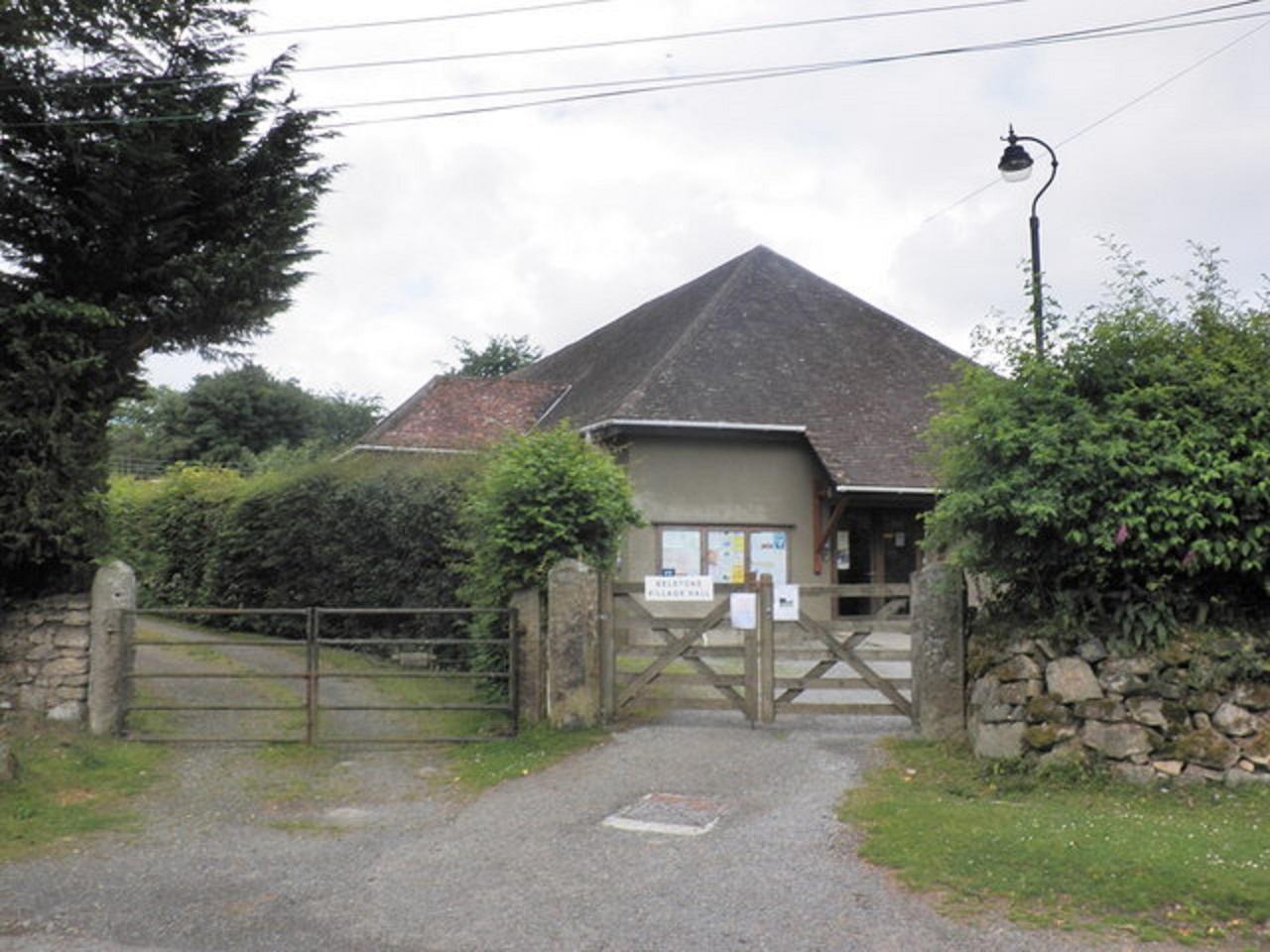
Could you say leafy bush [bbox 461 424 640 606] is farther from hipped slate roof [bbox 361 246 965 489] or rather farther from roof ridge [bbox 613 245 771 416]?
roof ridge [bbox 613 245 771 416]

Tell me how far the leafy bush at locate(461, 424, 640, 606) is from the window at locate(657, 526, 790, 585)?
8.06 metres

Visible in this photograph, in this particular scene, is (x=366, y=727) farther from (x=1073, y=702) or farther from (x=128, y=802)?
(x=1073, y=702)

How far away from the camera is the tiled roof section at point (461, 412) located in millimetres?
21609

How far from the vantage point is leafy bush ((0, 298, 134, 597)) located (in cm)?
1032

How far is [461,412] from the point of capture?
77.1 ft

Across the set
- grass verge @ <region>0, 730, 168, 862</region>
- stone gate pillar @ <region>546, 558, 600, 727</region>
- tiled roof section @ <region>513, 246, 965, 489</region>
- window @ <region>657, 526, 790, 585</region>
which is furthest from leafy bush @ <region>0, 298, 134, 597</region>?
window @ <region>657, 526, 790, 585</region>

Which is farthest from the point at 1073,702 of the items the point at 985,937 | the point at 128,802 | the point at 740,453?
the point at 740,453

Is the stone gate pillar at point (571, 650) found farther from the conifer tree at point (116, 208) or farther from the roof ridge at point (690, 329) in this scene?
the roof ridge at point (690, 329)

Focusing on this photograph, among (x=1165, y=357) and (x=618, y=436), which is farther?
(x=618, y=436)

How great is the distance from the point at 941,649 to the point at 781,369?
40.1 ft

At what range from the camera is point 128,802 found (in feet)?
28.2

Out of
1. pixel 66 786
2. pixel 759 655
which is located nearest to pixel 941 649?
pixel 759 655

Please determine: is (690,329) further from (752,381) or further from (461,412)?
(461,412)

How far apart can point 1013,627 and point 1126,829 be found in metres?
2.29
